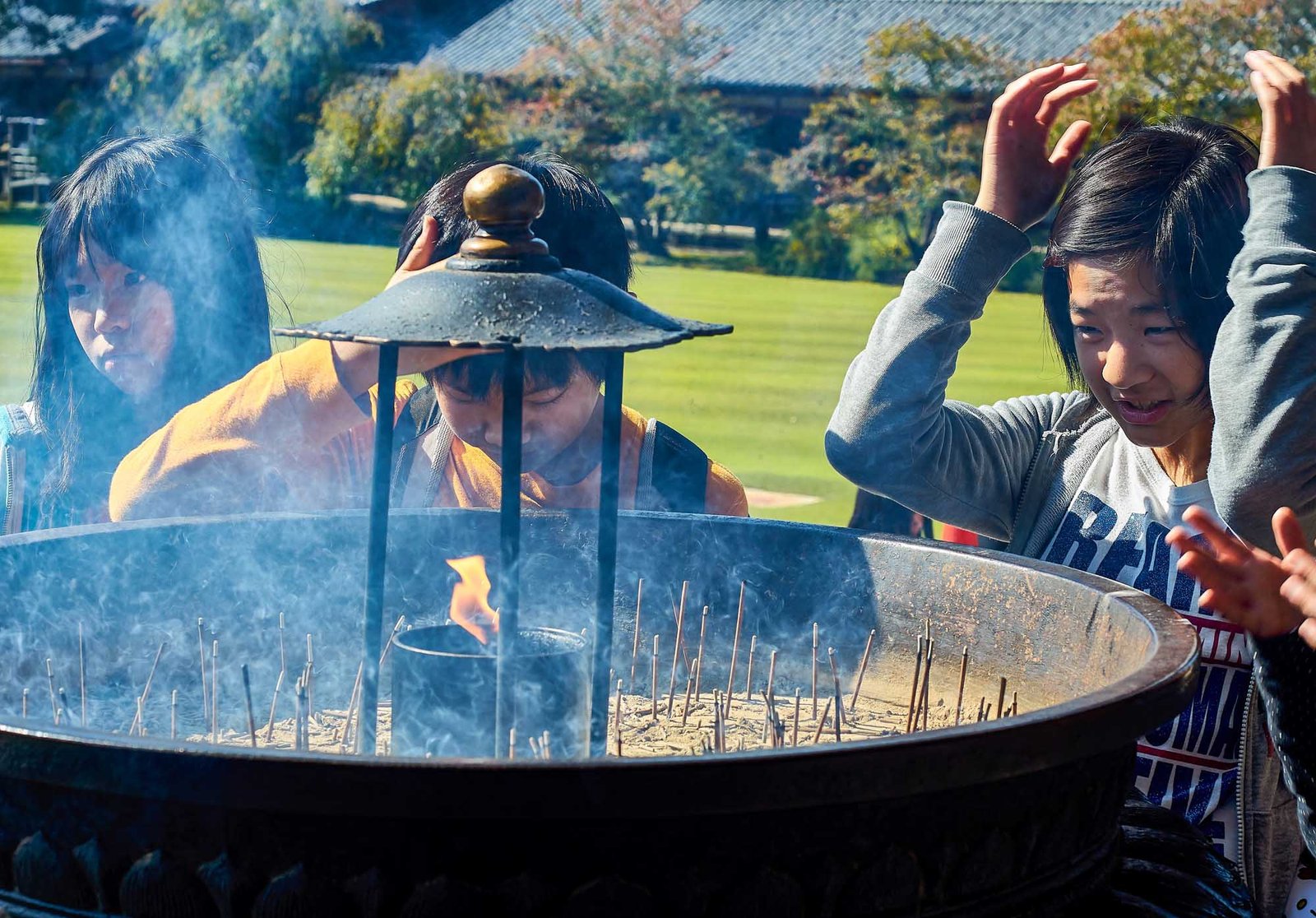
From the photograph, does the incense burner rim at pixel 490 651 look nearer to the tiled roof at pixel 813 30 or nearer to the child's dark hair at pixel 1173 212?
the child's dark hair at pixel 1173 212

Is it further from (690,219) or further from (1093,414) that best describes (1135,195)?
(690,219)

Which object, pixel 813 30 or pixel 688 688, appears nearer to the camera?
pixel 688 688

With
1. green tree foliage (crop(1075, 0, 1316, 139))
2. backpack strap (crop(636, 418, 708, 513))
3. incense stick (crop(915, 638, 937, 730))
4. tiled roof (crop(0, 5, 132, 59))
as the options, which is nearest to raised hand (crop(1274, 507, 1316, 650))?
incense stick (crop(915, 638, 937, 730))

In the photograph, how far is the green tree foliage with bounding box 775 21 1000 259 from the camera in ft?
75.1

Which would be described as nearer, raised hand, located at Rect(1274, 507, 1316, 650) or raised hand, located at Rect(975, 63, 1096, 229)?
raised hand, located at Rect(1274, 507, 1316, 650)

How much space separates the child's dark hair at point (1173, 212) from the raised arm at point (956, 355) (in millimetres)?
91

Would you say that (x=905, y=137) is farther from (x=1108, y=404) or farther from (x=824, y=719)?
(x=824, y=719)

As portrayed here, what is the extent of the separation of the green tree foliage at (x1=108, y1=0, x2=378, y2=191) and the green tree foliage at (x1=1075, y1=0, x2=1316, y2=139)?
39.6 feet

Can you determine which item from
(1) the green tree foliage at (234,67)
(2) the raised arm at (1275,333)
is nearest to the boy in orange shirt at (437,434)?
(2) the raised arm at (1275,333)

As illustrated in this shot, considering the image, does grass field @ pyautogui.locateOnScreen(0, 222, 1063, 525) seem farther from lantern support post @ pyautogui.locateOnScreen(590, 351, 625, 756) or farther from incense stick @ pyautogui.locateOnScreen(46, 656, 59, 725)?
lantern support post @ pyautogui.locateOnScreen(590, 351, 625, 756)

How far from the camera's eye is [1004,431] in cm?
234

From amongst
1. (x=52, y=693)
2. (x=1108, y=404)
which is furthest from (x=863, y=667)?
(x=52, y=693)

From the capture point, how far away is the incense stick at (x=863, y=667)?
206 centimetres

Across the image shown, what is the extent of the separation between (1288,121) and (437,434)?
1.48 m
